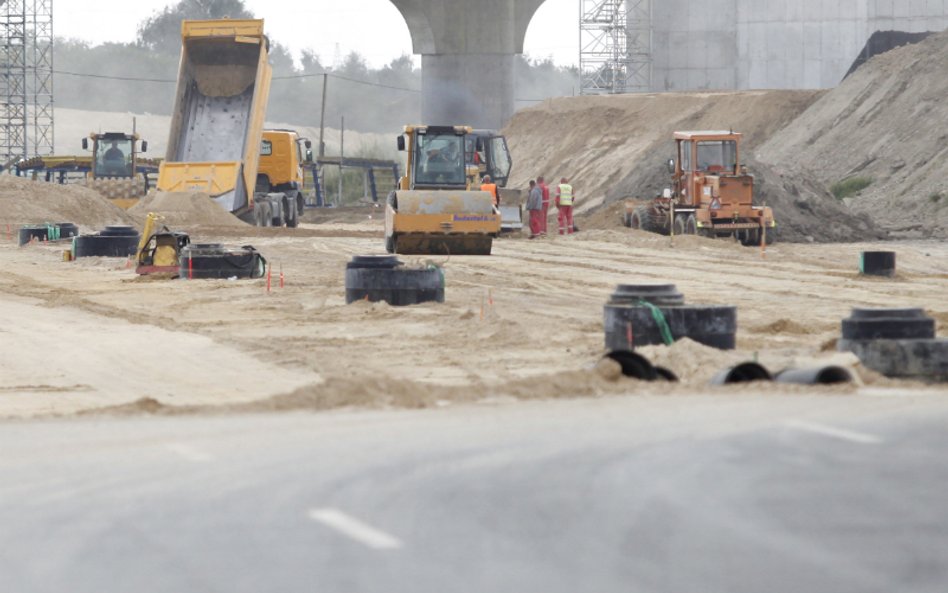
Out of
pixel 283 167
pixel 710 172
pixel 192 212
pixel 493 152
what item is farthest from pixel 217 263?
pixel 493 152

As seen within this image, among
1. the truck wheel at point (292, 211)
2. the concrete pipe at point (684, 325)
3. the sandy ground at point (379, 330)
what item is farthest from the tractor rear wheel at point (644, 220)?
the concrete pipe at point (684, 325)

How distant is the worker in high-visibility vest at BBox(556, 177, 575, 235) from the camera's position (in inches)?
1473

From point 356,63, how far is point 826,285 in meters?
129

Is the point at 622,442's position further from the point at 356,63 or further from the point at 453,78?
the point at 356,63

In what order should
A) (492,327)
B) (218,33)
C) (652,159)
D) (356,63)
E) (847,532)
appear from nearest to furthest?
(847,532) < (492,327) < (218,33) < (652,159) < (356,63)

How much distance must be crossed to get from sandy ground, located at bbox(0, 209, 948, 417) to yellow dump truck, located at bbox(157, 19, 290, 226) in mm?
10253

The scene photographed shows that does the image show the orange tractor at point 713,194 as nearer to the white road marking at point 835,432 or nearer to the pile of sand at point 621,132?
the pile of sand at point 621,132

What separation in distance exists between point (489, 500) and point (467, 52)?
6042cm

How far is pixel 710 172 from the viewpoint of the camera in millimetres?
33562

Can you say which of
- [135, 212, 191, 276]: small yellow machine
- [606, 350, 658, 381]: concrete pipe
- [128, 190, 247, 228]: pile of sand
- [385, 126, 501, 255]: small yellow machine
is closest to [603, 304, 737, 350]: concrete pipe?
[606, 350, 658, 381]: concrete pipe

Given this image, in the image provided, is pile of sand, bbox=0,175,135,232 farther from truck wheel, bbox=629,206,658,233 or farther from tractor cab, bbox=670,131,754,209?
tractor cab, bbox=670,131,754,209

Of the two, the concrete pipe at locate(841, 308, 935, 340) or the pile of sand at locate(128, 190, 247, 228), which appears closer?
the concrete pipe at locate(841, 308, 935, 340)

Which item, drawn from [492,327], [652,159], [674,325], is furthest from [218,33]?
[674,325]

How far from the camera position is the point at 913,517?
6.76m
